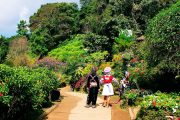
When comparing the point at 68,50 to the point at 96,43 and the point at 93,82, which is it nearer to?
the point at 96,43

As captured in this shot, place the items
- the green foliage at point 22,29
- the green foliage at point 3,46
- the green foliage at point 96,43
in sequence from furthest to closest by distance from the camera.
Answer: the green foliage at point 22,29 → the green foliage at point 3,46 → the green foliage at point 96,43

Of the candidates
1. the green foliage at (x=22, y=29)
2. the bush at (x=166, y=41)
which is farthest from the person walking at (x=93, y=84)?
the green foliage at (x=22, y=29)

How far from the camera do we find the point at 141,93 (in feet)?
55.7

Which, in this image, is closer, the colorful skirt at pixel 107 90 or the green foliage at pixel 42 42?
the colorful skirt at pixel 107 90

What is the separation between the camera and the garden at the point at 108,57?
481 inches

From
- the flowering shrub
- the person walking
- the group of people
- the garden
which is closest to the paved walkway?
the group of people

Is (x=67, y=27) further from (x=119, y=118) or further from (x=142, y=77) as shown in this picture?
(x=119, y=118)

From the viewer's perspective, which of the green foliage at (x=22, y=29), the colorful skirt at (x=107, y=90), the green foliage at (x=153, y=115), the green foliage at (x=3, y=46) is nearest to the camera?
the green foliage at (x=153, y=115)

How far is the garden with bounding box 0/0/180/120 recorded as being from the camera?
1221 cm

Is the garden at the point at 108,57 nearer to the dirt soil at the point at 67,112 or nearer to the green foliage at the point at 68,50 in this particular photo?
the green foliage at the point at 68,50

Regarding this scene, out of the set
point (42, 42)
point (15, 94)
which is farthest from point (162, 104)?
point (42, 42)

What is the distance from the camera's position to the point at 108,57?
38.3 m

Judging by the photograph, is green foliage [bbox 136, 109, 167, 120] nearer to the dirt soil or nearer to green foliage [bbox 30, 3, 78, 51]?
the dirt soil

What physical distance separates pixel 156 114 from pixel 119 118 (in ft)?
8.83
